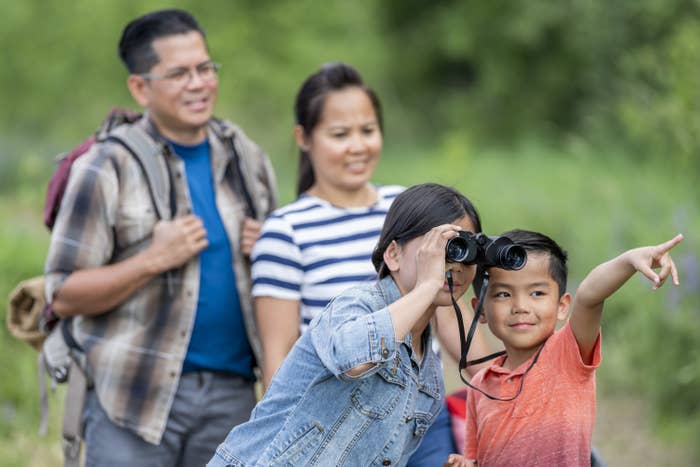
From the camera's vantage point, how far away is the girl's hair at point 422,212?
288 centimetres

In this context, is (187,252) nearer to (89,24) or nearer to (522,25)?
(89,24)

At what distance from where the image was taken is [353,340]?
2646 millimetres

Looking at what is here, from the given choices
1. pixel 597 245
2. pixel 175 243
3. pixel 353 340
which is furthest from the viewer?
pixel 597 245

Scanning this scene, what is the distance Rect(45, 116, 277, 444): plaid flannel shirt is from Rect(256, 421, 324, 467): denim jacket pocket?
105 centimetres

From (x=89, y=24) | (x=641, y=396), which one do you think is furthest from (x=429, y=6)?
(x=641, y=396)

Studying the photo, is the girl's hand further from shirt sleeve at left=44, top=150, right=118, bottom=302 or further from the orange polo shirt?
shirt sleeve at left=44, top=150, right=118, bottom=302

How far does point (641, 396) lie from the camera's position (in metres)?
7.19

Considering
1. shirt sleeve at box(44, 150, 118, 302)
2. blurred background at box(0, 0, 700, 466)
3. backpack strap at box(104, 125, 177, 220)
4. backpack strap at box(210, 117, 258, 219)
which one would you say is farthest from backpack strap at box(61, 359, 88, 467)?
blurred background at box(0, 0, 700, 466)

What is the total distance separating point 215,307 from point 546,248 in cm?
138

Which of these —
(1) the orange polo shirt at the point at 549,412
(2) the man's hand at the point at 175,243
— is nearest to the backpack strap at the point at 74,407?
(2) the man's hand at the point at 175,243

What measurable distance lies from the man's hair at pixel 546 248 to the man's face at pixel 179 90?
1391 millimetres

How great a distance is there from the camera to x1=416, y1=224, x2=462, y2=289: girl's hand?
2.72 meters

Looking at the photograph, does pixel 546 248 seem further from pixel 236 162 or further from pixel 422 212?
pixel 236 162

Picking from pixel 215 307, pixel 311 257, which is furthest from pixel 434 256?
pixel 215 307
